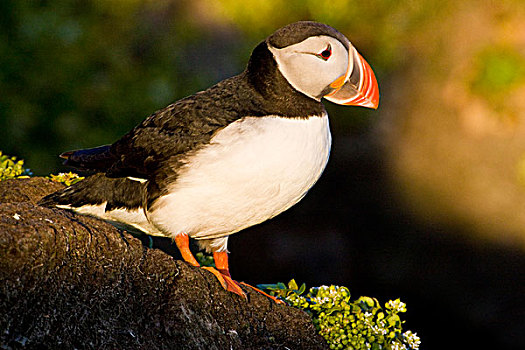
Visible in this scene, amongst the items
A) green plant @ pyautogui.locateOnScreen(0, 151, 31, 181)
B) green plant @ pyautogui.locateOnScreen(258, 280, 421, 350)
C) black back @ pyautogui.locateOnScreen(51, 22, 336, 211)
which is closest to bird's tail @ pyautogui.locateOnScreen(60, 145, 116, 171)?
black back @ pyautogui.locateOnScreen(51, 22, 336, 211)

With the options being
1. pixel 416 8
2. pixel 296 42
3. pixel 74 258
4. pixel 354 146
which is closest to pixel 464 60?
pixel 416 8

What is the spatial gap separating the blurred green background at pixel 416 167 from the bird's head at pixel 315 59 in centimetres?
360

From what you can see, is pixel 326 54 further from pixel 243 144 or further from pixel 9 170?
pixel 9 170

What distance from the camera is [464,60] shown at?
10.1 m

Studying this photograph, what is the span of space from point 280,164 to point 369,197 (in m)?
6.05

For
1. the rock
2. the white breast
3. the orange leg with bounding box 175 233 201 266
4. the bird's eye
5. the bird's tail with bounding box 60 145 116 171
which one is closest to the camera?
the rock

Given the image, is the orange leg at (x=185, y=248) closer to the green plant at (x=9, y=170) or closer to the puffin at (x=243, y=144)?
the puffin at (x=243, y=144)

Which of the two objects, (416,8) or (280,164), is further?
(416,8)

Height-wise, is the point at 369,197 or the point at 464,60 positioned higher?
the point at 464,60

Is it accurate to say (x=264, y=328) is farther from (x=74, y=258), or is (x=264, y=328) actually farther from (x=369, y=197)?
(x=369, y=197)

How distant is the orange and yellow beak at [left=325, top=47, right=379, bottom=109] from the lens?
4.54 m

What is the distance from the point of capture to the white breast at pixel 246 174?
4.21 meters

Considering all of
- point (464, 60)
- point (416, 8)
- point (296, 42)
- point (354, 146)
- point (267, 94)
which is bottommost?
point (354, 146)

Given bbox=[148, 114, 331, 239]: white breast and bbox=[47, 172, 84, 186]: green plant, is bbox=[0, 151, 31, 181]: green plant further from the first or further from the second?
bbox=[148, 114, 331, 239]: white breast
